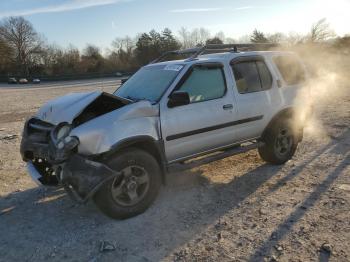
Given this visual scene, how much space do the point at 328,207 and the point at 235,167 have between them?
2068 millimetres

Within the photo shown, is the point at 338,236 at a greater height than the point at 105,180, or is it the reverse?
the point at 105,180

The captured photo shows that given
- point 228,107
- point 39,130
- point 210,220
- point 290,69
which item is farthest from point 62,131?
point 290,69

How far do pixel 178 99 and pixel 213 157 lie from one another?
125 centimetres

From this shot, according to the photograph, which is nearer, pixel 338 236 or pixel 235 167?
pixel 338 236

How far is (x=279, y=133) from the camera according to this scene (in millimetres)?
6582

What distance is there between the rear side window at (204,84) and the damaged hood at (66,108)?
4.21ft

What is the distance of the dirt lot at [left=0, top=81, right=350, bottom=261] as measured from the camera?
404 cm

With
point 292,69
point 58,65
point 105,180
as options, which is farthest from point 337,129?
point 58,65

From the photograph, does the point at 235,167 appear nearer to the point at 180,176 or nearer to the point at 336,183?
the point at 180,176

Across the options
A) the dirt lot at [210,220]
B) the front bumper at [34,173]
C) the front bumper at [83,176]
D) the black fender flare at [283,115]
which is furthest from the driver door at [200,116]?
the front bumper at [34,173]

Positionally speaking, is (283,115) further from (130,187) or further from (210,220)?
(130,187)

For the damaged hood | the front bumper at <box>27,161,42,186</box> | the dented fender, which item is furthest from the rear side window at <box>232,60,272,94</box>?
the front bumper at <box>27,161,42,186</box>

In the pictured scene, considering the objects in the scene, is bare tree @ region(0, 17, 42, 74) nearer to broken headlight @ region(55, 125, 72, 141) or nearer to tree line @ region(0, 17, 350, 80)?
tree line @ region(0, 17, 350, 80)

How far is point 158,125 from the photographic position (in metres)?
4.92
